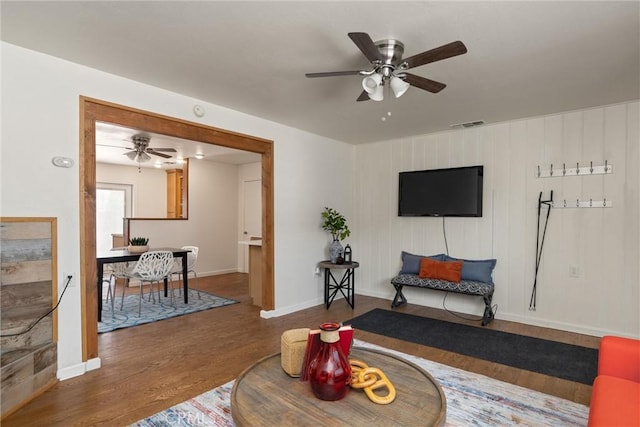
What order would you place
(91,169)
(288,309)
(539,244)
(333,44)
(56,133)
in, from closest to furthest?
(333,44) < (56,133) < (91,169) < (539,244) < (288,309)

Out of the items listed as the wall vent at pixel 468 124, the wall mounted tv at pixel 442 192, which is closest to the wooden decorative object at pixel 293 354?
the wall mounted tv at pixel 442 192

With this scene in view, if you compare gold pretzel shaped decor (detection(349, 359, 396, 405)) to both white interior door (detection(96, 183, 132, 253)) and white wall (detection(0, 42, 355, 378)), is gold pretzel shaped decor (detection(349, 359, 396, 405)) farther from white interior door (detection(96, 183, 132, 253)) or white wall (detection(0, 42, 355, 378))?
white interior door (detection(96, 183, 132, 253))

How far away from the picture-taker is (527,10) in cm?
197

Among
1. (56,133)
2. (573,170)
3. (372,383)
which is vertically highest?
(56,133)

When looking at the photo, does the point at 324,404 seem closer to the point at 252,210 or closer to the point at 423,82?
the point at 423,82

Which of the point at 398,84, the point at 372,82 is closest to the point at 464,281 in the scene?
the point at 398,84

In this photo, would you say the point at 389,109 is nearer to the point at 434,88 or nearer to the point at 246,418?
the point at 434,88

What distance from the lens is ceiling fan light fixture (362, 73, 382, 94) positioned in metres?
2.37

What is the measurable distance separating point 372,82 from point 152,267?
12.6 ft

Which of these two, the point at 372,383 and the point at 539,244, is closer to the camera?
the point at 372,383

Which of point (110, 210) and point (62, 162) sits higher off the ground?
point (62, 162)

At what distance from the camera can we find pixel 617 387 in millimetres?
1610

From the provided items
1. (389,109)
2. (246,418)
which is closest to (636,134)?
(389,109)

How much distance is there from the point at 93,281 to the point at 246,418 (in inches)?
85.8
